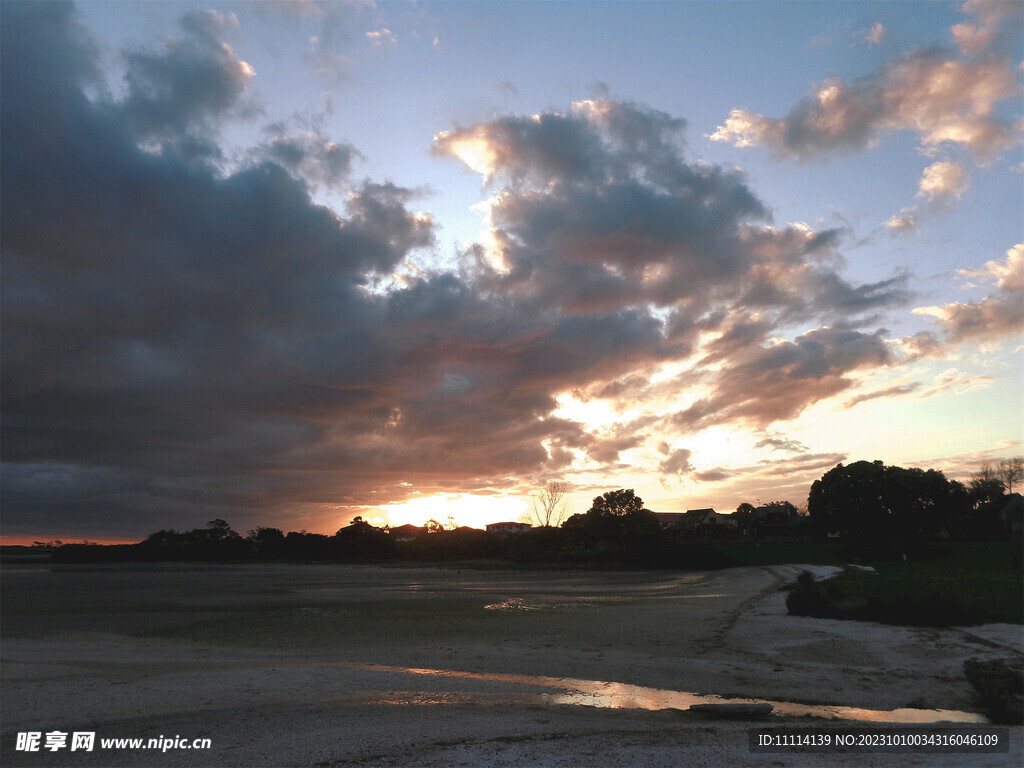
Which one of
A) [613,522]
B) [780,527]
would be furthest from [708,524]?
[613,522]

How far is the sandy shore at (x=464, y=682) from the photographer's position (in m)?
8.32

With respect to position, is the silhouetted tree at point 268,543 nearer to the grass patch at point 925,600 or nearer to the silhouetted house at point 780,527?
the silhouetted house at point 780,527

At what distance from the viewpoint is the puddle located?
10.1 metres

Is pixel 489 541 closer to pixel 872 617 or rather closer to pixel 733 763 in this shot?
pixel 872 617

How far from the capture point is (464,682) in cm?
1255

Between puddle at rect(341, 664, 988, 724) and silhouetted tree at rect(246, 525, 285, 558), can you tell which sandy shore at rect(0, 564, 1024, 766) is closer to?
puddle at rect(341, 664, 988, 724)

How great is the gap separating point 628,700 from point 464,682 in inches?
133

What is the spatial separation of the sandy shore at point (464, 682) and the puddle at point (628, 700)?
9 cm

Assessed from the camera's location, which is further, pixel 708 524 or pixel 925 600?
pixel 708 524

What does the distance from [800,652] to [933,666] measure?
9.36ft

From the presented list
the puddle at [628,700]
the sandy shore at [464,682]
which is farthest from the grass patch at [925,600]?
the puddle at [628,700]

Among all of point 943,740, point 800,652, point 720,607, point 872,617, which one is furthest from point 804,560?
point 943,740

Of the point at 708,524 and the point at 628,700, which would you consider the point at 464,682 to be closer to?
the point at 628,700

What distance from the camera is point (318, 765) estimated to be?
7.70 metres
